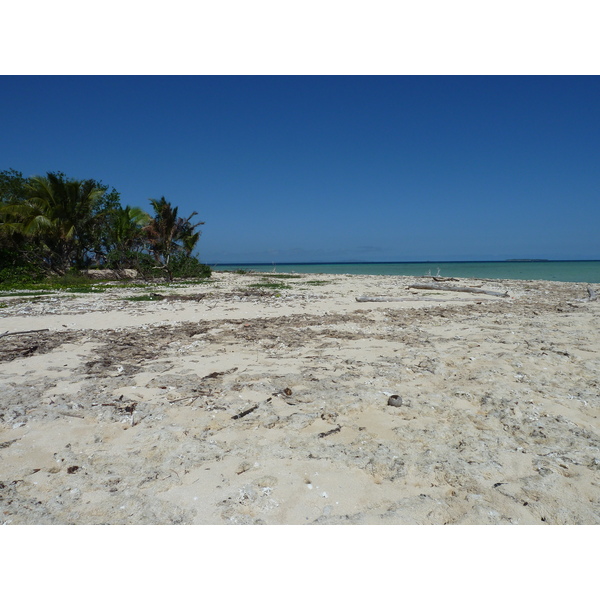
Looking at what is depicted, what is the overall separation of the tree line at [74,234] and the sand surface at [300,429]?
18.3 metres

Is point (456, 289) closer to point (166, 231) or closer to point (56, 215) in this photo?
point (166, 231)

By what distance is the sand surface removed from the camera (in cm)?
241

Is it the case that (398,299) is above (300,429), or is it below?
above

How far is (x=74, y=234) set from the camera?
2434cm

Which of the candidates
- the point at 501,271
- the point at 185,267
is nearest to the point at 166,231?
the point at 185,267

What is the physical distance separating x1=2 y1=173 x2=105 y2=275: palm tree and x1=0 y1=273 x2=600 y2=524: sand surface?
61.6 feet

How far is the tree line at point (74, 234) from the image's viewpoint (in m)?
22.0

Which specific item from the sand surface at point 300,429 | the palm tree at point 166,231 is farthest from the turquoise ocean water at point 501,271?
the sand surface at point 300,429

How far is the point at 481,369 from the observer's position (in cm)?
490

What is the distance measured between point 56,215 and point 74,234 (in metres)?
1.65

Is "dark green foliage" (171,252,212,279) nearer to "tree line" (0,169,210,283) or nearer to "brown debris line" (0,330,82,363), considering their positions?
"tree line" (0,169,210,283)

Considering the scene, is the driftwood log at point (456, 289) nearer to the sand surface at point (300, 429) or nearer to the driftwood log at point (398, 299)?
the driftwood log at point (398, 299)

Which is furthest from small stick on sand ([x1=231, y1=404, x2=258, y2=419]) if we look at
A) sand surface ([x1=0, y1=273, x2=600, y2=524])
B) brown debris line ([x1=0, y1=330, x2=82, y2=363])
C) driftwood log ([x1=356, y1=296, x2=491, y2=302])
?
driftwood log ([x1=356, y1=296, x2=491, y2=302])

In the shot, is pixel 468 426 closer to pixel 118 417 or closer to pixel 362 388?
pixel 362 388
